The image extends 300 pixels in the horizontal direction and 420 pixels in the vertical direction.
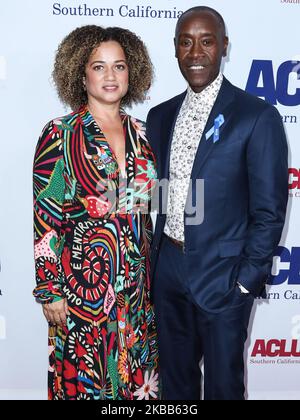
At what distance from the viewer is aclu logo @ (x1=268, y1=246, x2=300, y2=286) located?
290 centimetres

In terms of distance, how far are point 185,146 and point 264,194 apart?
1.31 feet

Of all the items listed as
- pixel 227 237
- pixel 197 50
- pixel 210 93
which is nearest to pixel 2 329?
pixel 227 237

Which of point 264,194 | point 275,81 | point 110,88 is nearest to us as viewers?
point 264,194

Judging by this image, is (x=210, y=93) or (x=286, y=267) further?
(x=286, y=267)

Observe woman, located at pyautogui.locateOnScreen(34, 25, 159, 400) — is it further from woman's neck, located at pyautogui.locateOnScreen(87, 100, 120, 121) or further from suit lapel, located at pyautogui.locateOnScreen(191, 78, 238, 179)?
suit lapel, located at pyautogui.locateOnScreen(191, 78, 238, 179)

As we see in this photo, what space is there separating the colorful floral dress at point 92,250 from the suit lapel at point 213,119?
314 millimetres

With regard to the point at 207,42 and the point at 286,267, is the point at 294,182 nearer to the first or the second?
the point at 286,267

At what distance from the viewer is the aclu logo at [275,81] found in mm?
2674

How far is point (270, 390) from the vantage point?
308cm

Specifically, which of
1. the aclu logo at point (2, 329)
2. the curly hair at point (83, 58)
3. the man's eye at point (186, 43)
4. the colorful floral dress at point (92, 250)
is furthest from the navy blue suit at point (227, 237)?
the aclu logo at point (2, 329)

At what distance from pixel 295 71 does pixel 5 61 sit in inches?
63.9

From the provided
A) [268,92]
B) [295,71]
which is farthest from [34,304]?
[295,71]

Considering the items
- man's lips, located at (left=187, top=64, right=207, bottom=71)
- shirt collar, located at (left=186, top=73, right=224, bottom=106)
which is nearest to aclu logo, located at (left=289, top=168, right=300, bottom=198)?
shirt collar, located at (left=186, top=73, right=224, bottom=106)

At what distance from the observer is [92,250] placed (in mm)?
2062
